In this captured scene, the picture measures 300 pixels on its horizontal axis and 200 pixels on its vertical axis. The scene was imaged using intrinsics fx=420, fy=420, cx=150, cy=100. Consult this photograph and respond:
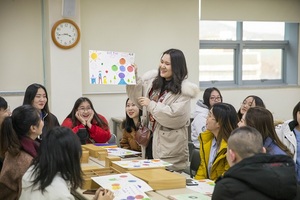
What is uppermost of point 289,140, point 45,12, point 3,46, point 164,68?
point 45,12

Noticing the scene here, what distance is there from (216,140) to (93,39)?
3.04m

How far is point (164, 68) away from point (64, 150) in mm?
1424

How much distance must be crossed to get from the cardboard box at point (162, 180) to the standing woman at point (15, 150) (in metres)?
0.67

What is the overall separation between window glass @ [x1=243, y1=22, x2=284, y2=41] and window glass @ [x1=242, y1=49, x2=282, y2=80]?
218 millimetres

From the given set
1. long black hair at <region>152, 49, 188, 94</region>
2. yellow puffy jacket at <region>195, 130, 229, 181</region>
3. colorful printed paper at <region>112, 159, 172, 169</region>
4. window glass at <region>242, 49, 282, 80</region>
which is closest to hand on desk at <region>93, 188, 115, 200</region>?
colorful printed paper at <region>112, 159, 172, 169</region>

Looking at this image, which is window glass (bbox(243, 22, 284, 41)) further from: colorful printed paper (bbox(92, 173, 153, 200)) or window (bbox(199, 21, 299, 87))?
colorful printed paper (bbox(92, 173, 153, 200))

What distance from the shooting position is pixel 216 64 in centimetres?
677

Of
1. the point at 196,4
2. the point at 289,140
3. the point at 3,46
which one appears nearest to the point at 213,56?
the point at 196,4

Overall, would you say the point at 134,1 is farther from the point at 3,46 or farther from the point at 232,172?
the point at 232,172

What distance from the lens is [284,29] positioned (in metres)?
7.15

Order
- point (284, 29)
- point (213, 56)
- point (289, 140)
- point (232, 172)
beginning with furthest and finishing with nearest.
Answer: point (284, 29) → point (213, 56) → point (289, 140) → point (232, 172)

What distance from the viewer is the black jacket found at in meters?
1.84

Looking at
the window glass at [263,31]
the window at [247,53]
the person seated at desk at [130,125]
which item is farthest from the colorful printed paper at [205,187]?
the window glass at [263,31]

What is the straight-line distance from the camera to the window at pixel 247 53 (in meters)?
6.63
